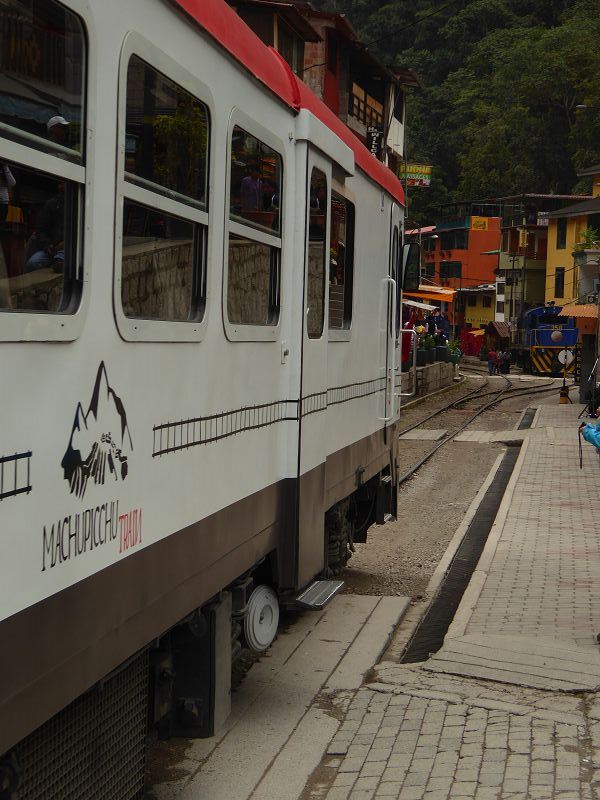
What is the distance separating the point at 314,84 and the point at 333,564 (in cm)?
3366

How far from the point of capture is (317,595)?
689 centimetres

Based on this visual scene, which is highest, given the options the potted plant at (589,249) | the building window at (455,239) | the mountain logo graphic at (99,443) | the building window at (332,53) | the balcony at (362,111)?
the building window at (332,53)

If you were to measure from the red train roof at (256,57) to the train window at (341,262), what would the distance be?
424mm

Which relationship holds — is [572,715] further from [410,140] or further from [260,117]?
[410,140]

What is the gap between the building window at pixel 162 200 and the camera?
151 inches

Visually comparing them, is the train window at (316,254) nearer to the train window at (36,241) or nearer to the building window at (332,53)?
the train window at (36,241)

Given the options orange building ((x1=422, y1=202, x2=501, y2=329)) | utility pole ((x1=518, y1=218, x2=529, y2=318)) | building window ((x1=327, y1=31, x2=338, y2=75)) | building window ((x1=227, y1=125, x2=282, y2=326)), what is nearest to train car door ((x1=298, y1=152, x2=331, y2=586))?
building window ((x1=227, y1=125, x2=282, y2=326))

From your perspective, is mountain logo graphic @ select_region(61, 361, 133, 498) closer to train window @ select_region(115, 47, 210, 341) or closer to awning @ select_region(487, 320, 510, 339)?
train window @ select_region(115, 47, 210, 341)

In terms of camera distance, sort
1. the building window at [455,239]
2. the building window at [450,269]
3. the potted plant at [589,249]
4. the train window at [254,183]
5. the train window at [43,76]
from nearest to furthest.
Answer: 1. the train window at [43,76]
2. the train window at [254,183]
3. the potted plant at [589,249]
4. the building window at [455,239]
5. the building window at [450,269]

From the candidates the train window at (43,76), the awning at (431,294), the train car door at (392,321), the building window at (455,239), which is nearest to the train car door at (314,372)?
the train car door at (392,321)

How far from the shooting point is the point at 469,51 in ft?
298

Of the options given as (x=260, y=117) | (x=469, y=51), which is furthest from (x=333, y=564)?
(x=469, y=51)

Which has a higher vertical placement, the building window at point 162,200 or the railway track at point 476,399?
the building window at point 162,200

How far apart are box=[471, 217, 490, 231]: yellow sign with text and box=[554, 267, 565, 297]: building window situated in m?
12.7
